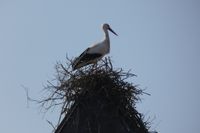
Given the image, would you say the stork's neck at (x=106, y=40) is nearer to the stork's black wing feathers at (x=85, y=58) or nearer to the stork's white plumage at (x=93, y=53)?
the stork's white plumage at (x=93, y=53)

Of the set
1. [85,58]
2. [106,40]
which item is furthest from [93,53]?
[106,40]

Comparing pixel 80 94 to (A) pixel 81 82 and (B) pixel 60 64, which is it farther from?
(B) pixel 60 64

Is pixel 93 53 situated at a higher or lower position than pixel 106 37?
lower

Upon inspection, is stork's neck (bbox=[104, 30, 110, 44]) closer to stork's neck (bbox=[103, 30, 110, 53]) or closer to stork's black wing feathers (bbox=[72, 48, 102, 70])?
stork's neck (bbox=[103, 30, 110, 53])

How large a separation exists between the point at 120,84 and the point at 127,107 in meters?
0.64

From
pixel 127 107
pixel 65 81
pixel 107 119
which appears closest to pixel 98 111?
pixel 107 119

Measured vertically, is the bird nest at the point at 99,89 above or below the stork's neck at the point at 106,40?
below

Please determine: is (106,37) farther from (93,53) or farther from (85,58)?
(85,58)

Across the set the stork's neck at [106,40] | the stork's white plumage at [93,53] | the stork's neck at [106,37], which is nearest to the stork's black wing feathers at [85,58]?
the stork's white plumage at [93,53]

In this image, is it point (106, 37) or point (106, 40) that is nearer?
point (106, 40)

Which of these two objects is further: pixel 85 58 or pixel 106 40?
pixel 106 40

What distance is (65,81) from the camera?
9.35 metres

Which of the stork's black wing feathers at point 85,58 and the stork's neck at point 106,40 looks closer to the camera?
the stork's black wing feathers at point 85,58

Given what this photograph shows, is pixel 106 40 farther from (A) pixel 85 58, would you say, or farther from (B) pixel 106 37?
(A) pixel 85 58
